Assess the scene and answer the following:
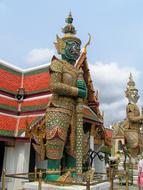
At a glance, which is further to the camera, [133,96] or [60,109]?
[133,96]

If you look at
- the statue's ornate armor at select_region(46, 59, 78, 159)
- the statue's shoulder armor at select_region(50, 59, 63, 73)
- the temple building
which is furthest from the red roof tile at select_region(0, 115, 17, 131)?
the statue's shoulder armor at select_region(50, 59, 63, 73)

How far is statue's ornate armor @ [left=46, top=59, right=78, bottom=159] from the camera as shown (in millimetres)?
7785

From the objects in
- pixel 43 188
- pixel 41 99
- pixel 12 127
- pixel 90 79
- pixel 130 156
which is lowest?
pixel 43 188

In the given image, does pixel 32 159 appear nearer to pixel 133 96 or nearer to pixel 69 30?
pixel 69 30

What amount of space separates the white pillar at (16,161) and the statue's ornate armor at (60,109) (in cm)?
268

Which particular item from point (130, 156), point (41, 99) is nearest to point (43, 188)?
point (41, 99)

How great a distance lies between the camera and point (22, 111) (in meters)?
11.3

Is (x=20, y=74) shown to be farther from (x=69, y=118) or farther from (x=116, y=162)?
(x=116, y=162)

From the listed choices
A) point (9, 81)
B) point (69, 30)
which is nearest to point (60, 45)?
point (69, 30)

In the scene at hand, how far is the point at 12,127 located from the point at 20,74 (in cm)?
309

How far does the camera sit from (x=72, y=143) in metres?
8.11

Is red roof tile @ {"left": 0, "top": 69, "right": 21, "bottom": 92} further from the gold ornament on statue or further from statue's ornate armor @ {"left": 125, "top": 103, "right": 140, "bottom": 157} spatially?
statue's ornate armor @ {"left": 125, "top": 103, "right": 140, "bottom": 157}

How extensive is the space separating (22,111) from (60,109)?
3636mm

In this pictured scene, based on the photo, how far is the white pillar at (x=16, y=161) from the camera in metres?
10.2
